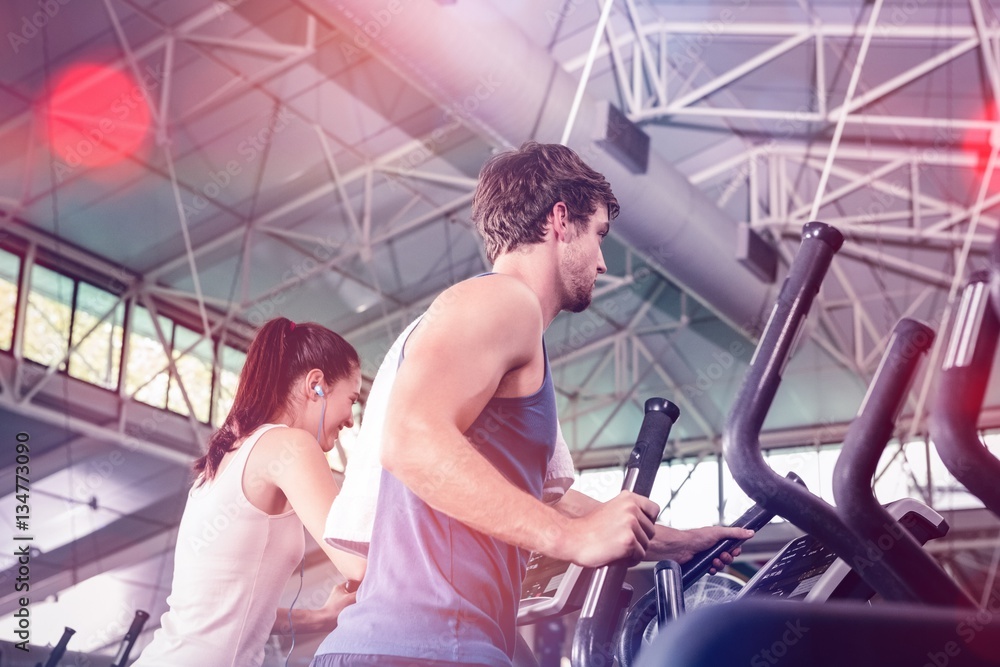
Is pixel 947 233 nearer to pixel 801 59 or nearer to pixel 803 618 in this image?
pixel 801 59

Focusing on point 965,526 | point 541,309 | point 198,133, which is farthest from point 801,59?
point 541,309

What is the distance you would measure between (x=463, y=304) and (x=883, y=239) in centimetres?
882

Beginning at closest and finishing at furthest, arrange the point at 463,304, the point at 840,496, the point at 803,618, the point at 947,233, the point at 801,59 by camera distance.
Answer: the point at 803,618 → the point at 840,496 → the point at 463,304 → the point at 801,59 → the point at 947,233

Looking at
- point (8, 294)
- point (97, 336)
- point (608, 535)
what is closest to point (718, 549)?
point (608, 535)

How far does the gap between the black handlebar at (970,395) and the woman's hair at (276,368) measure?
4.67 ft

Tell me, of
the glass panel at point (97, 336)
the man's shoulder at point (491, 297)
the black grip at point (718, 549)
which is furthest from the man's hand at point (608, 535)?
the glass panel at point (97, 336)

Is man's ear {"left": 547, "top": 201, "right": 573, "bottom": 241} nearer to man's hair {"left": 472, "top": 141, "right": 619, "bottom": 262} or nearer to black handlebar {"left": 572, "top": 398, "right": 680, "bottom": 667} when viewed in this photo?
man's hair {"left": 472, "top": 141, "right": 619, "bottom": 262}

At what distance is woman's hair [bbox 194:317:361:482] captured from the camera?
6.50 feet

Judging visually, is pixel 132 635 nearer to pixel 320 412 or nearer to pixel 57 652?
pixel 57 652

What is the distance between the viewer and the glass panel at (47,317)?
27.8ft

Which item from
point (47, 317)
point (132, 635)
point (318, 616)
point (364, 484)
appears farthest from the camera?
point (47, 317)

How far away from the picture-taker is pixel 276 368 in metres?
2.04

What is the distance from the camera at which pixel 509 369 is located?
1.18 meters

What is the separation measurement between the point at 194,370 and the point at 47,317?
1.71 metres
